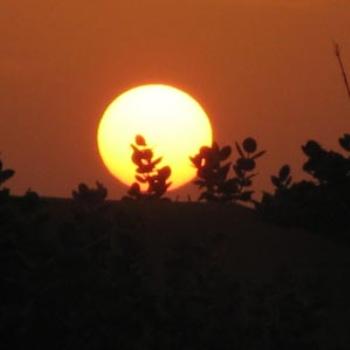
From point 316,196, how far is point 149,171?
2.90m

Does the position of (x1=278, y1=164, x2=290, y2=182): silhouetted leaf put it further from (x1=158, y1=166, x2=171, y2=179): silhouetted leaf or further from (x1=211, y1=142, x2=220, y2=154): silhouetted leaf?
(x1=158, y1=166, x2=171, y2=179): silhouetted leaf

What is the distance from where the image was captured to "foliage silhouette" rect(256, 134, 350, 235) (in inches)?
1110

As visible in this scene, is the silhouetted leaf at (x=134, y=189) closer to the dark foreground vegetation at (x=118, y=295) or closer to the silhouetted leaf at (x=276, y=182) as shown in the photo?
the silhouetted leaf at (x=276, y=182)

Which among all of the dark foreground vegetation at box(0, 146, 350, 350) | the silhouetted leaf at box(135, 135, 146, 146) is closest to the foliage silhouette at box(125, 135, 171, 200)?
the silhouetted leaf at box(135, 135, 146, 146)

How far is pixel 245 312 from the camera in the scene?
893 inches

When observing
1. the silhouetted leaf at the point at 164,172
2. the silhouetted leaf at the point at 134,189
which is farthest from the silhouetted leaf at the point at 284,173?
the silhouetted leaf at the point at 134,189

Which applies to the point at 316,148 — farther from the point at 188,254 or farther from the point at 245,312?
the point at 188,254

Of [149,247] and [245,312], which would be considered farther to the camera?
[149,247]

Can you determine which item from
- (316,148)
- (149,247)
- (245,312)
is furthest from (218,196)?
(245,312)

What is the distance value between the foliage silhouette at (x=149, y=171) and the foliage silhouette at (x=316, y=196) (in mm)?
1614

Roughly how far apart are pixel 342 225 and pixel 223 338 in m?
9.20

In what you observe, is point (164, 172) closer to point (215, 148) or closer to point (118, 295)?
point (215, 148)

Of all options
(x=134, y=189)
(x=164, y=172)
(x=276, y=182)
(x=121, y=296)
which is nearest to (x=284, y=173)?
(x=276, y=182)

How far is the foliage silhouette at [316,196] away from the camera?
28203mm
